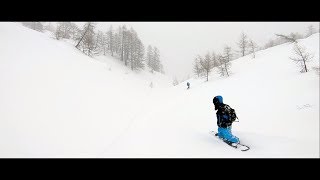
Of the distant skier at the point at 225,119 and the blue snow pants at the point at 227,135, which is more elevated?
the distant skier at the point at 225,119

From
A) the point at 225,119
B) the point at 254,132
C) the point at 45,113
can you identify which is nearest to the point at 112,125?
the point at 45,113

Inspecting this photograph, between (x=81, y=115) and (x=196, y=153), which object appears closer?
(x=196, y=153)

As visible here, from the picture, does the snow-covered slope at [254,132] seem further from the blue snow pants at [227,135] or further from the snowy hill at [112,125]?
the blue snow pants at [227,135]

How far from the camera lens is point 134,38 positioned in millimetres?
55625

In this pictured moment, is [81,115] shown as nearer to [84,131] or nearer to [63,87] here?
[84,131]

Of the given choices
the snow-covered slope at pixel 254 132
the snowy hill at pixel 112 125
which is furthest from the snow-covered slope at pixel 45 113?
the snow-covered slope at pixel 254 132

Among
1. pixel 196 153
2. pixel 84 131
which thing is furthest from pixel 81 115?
pixel 196 153

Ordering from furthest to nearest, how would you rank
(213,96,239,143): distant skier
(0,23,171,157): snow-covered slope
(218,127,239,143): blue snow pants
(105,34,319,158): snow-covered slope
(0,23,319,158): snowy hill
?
(213,96,239,143): distant skier, (218,127,239,143): blue snow pants, (0,23,171,157): snow-covered slope, (0,23,319,158): snowy hill, (105,34,319,158): snow-covered slope

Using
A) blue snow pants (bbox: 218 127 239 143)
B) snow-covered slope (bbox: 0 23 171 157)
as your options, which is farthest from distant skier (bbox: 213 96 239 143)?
snow-covered slope (bbox: 0 23 171 157)

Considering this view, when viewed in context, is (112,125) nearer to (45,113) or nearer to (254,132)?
(45,113)

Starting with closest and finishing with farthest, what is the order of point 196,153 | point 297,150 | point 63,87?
point 297,150
point 196,153
point 63,87

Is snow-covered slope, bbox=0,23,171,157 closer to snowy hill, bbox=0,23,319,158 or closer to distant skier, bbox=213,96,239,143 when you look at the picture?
snowy hill, bbox=0,23,319,158
